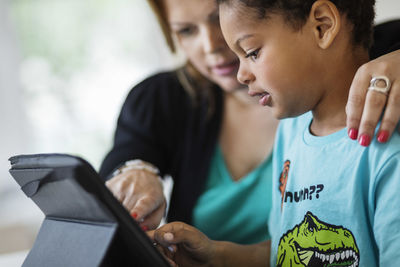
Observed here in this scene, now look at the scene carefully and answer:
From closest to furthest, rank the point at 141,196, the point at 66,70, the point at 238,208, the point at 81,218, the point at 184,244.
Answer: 1. the point at 81,218
2. the point at 184,244
3. the point at 141,196
4. the point at 238,208
5. the point at 66,70

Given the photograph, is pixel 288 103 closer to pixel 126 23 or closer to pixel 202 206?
pixel 202 206

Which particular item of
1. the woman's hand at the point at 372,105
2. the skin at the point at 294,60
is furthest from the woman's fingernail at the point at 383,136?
the skin at the point at 294,60

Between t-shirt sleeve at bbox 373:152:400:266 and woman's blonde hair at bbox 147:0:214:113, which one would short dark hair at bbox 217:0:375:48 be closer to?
t-shirt sleeve at bbox 373:152:400:266

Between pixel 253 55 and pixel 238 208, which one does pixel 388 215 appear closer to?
pixel 253 55

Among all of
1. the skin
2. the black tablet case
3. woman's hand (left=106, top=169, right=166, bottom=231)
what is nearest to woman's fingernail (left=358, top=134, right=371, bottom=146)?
the skin

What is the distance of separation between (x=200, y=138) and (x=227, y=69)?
25 cm

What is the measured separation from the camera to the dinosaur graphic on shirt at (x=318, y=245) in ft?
2.42

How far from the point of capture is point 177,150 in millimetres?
1480

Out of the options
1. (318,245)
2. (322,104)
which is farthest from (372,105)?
(318,245)

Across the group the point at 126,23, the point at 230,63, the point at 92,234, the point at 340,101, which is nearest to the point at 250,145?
the point at 230,63

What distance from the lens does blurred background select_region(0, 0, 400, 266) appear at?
251cm

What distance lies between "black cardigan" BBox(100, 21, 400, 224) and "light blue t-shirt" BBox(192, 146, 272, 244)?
42 millimetres

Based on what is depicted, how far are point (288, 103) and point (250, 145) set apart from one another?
24.6 inches

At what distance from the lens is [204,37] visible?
1229 mm
